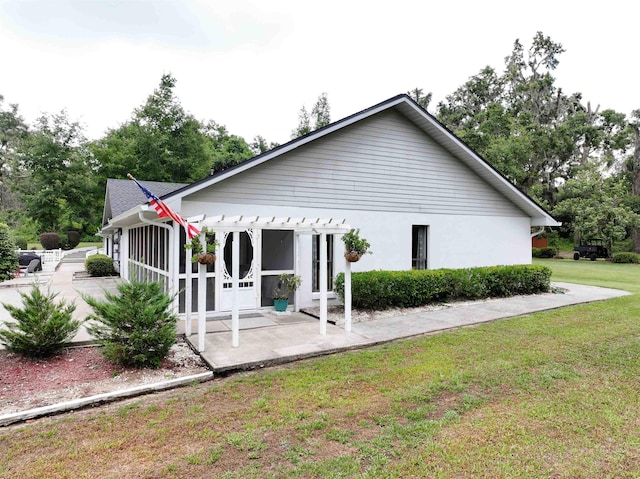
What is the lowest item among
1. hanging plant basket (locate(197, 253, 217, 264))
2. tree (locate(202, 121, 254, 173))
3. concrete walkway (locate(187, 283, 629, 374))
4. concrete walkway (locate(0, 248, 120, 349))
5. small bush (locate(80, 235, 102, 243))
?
concrete walkway (locate(187, 283, 629, 374))

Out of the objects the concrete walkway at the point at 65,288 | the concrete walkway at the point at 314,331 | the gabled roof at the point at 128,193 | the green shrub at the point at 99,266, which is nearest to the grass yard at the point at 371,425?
the concrete walkway at the point at 314,331

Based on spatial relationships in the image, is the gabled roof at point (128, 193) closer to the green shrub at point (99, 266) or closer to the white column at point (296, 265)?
the green shrub at point (99, 266)

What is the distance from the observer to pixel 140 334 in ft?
16.4

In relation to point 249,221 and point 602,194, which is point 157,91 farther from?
point 602,194

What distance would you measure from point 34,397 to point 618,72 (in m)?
47.3

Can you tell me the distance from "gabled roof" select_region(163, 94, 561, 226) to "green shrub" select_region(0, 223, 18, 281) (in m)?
5.93

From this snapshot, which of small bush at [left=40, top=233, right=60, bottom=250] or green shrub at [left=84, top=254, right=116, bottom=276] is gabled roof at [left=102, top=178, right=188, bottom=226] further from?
small bush at [left=40, top=233, right=60, bottom=250]

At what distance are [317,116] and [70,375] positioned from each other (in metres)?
43.1

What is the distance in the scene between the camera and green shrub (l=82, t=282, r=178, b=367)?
16.4ft

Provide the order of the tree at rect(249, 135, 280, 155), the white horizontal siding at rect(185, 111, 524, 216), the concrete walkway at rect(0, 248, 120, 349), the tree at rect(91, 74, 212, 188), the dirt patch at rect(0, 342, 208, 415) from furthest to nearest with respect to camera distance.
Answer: the tree at rect(249, 135, 280, 155) < the tree at rect(91, 74, 212, 188) < the concrete walkway at rect(0, 248, 120, 349) < the white horizontal siding at rect(185, 111, 524, 216) < the dirt patch at rect(0, 342, 208, 415)

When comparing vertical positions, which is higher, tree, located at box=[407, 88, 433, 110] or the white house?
tree, located at box=[407, 88, 433, 110]

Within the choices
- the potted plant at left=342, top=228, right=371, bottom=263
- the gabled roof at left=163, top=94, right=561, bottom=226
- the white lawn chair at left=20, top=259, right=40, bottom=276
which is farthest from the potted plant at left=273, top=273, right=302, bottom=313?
the white lawn chair at left=20, top=259, right=40, bottom=276

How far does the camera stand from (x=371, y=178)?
398 inches

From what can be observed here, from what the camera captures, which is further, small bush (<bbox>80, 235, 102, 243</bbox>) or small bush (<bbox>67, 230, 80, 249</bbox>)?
small bush (<bbox>80, 235, 102, 243</bbox>)
